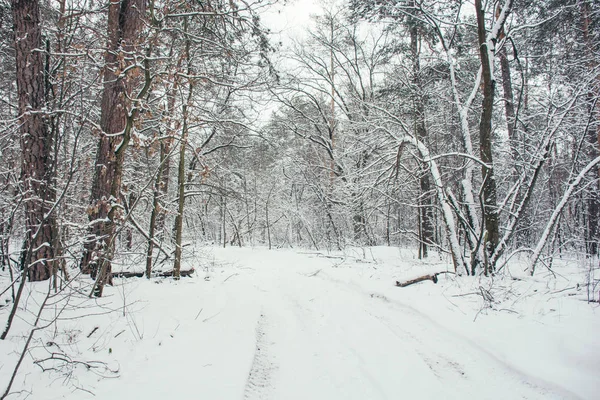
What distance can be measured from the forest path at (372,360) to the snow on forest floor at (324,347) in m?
0.01

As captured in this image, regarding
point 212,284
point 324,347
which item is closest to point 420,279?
point 324,347

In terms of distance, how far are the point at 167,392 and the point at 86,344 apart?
1233 millimetres

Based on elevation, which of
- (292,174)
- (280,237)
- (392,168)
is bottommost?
(280,237)

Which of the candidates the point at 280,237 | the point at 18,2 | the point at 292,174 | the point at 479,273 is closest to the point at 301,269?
the point at 479,273

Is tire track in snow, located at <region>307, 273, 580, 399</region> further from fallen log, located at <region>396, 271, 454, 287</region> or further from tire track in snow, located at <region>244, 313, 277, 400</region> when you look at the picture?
tire track in snow, located at <region>244, 313, 277, 400</region>

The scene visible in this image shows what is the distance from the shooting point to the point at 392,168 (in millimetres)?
6777

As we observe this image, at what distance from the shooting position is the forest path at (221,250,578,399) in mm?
2295

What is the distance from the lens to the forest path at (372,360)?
229 centimetres

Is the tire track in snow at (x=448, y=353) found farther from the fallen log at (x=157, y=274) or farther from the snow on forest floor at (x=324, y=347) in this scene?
the fallen log at (x=157, y=274)

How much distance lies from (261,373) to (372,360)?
1.06 meters

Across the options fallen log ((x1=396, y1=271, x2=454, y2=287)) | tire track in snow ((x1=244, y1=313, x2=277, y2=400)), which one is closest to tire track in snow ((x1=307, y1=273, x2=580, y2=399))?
fallen log ((x1=396, y1=271, x2=454, y2=287))

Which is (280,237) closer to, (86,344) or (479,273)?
(479,273)

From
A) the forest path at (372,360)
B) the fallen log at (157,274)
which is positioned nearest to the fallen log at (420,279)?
the forest path at (372,360)

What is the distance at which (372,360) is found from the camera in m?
2.79
